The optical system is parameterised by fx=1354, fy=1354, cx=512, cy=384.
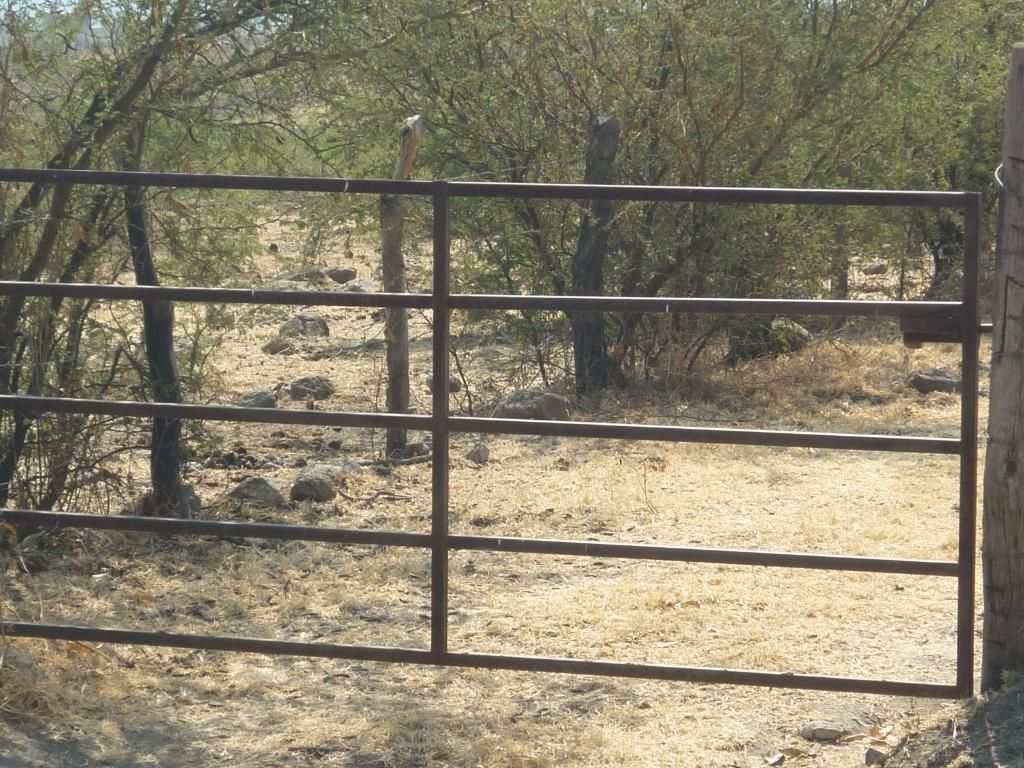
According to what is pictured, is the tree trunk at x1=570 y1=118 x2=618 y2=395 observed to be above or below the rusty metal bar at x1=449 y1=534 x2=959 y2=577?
above

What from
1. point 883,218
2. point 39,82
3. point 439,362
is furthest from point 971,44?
point 439,362

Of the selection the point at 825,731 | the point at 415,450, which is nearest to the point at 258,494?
the point at 415,450

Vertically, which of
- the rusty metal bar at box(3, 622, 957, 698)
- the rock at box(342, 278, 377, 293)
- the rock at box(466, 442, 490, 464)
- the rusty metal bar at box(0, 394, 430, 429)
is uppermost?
the rock at box(342, 278, 377, 293)

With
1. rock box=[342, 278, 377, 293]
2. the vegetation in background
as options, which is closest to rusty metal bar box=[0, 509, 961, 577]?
the vegetation in background

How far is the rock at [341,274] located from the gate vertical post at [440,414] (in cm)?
1197

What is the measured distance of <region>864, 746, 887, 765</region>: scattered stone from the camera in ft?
13.3

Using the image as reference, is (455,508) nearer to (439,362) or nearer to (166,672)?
(166,672)

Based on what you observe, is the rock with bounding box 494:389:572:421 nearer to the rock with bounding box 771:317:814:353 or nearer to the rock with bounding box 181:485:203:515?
the rock with bounding box 771:317:814:353

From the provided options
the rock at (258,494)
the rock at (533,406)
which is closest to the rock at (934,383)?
the rock at (533,406)

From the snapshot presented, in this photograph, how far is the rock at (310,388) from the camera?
10.6 meters

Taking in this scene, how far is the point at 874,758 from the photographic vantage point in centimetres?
404

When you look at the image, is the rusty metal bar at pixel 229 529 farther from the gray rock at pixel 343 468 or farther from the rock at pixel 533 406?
the rock at pixel 533 406

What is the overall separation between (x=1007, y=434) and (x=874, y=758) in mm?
1042

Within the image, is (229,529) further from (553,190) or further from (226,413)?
(553,190)
